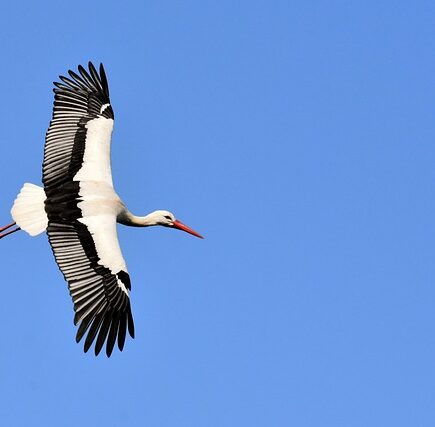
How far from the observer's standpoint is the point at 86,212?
17.9 m

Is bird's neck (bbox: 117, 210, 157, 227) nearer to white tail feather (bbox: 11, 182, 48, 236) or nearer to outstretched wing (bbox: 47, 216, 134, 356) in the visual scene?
outstretched wing (bbox: 47, 216, 134, 356)

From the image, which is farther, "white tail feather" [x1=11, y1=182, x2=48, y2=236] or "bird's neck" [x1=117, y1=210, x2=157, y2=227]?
"bird's neck" [x1=117, y1=210, x2=157, y2=227]

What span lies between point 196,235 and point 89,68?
322cm

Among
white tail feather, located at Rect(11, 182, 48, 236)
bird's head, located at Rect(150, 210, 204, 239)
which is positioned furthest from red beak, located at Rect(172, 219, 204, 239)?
white tail feather, located at Rect(11, 182, 48, 236)

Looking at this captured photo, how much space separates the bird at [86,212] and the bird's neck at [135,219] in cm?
2

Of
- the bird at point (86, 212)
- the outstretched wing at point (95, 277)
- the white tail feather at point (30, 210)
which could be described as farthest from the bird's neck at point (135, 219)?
the white tail feather at point (30, 210)

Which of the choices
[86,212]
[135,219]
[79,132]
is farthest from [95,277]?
[79,132]

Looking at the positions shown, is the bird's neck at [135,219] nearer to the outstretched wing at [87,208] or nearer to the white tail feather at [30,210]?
the outstretched wing at [87,208]

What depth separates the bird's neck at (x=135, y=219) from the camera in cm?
1888

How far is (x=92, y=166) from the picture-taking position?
61.4 ft

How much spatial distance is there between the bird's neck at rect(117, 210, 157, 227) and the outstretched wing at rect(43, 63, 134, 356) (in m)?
0.49

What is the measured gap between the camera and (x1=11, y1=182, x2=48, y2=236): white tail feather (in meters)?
17.8

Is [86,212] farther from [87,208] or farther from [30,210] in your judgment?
[30,210]

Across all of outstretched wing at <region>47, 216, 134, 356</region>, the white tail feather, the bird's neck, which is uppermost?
the bird's neck
